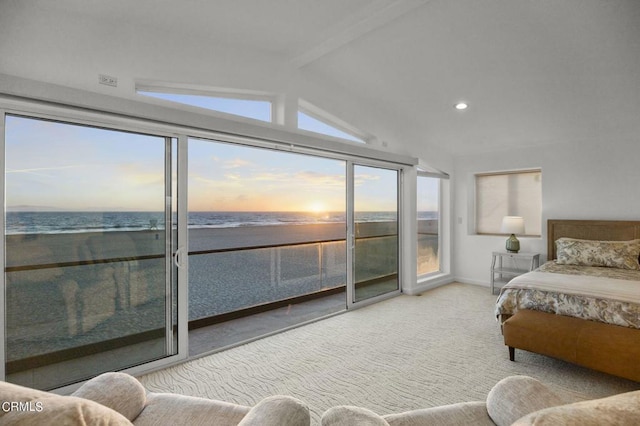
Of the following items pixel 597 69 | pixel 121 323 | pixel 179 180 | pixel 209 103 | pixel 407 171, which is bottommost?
pixel 121 323

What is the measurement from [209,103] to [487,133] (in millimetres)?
4164

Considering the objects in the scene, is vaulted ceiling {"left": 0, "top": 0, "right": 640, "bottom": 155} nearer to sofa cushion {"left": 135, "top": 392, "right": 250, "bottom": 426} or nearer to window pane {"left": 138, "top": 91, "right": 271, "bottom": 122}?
window pane {"left": 138, "top": 91, "right": 271, "bottom": 122}

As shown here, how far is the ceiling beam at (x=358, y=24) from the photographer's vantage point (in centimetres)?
259

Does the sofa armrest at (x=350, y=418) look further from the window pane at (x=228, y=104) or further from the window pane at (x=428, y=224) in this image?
the window pane at (x=428, y=224)

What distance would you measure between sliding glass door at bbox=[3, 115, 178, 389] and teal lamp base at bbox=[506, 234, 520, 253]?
16.1 feet

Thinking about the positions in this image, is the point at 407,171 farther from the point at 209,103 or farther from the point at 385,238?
the point at 209,103

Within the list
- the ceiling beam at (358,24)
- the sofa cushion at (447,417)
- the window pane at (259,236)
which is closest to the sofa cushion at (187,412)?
the sofa cushion at (447,417)

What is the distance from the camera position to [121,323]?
2.67m

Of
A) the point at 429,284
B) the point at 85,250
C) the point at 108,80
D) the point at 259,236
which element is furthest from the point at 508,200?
the point at 259,236

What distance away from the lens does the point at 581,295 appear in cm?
288

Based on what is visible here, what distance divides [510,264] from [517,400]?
486 centimetres

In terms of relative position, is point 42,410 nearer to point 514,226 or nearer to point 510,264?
point 514,226

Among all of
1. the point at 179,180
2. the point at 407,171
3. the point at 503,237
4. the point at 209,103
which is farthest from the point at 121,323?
the point at 503,237

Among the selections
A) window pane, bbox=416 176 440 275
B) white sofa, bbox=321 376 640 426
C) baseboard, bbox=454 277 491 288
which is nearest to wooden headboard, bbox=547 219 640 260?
baseboard, bbox=454 277 491 288
